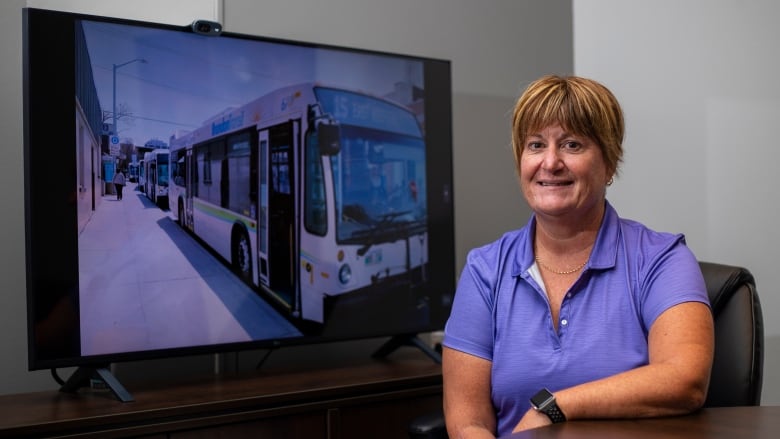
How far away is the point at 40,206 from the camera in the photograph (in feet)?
7.25

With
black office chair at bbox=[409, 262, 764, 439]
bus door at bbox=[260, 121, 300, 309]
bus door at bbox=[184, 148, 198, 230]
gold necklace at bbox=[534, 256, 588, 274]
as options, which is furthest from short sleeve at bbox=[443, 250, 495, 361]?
bus door at bbox=[184, 148, 198, 230]

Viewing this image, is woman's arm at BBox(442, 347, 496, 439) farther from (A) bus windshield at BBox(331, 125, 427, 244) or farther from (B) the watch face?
(A) bus windshield at BBox(331, 125, 427, 244)

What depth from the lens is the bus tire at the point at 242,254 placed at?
8.50 ft

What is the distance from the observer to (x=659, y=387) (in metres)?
1.54

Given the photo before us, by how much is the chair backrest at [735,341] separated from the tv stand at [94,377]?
1489mm

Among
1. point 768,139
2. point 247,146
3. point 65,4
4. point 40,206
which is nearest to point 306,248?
point 247,146

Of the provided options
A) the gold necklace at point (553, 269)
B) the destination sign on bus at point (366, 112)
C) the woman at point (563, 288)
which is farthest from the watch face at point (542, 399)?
the destination sign on bus at point (366, 112)

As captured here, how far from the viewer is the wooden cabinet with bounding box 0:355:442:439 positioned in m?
2.07

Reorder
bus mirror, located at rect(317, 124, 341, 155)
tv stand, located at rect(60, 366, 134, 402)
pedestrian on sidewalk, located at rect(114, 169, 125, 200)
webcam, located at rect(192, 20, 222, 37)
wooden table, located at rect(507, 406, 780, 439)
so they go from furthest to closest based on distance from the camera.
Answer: bus mirror, located at rect(317, 124, 341, 155) → webcam, located at rect(192, 20, 222, 37) → pedestrian on sidewalk, located at rect(114, 169, 125, 200) → tv stand, located at rect(60, 366, 134, 402) → wooden table, located at rect(507, 406, 780, 439)

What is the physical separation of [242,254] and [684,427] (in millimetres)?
1563

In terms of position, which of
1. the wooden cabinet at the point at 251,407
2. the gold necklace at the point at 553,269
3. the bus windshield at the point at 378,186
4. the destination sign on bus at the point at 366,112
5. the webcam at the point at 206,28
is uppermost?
the webcam at the point at 206,28

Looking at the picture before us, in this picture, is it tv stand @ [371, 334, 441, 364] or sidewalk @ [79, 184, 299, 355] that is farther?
tv stand @ [371, 334, 441, 364]

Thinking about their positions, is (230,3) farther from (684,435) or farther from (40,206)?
(684,435)

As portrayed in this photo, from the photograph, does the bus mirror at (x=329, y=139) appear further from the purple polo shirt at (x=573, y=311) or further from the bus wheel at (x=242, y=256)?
the purple polo shirt at (x=573, y=311)
